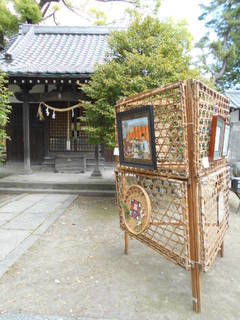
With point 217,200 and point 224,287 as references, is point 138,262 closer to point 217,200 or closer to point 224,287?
point 224,287

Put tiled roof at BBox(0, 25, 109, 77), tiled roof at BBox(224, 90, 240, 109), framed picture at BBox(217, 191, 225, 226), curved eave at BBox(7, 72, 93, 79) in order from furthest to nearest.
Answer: tiled roof at BBox(224, 90, 240, 109), tiled roof at BBox(0, 25, 109, 77), curved eave at BBox(7, 72, 93, 79), framed picture at BBox(217, 191, 225, 226)

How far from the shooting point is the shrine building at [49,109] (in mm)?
7703

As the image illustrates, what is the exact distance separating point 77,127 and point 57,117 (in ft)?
2.94

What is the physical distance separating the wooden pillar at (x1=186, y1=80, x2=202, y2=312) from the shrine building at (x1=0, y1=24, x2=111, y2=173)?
20.2 ft

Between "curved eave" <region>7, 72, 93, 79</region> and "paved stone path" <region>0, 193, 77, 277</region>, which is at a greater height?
"curved eave" <region>7, 72, 93, 79</region>

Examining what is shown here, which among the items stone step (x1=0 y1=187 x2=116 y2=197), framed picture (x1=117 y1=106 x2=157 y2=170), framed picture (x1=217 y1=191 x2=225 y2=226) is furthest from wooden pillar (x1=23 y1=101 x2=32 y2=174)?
framed picture (x1=217 y1=191 x2=225 y2=226)

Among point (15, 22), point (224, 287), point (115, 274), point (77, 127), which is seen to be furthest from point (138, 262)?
point (15, 22)

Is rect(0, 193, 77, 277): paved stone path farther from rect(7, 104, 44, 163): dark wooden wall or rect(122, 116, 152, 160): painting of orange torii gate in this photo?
rect(7, 104, 44, 163): dark wooden wall

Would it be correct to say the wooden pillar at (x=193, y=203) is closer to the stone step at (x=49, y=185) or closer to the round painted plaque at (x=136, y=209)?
the round painted plaque at (x=136, y=209)

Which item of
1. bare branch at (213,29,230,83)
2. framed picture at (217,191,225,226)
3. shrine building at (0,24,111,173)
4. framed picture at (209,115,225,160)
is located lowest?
framed picture at (217,191,225,226)

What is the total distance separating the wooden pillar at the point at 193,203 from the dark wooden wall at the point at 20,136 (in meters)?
8.35

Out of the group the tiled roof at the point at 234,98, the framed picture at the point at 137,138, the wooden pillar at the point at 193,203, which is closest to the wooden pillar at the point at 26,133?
the framed picture at the point at 137,138

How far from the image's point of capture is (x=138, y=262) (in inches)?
115

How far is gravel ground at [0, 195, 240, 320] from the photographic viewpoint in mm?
2049
